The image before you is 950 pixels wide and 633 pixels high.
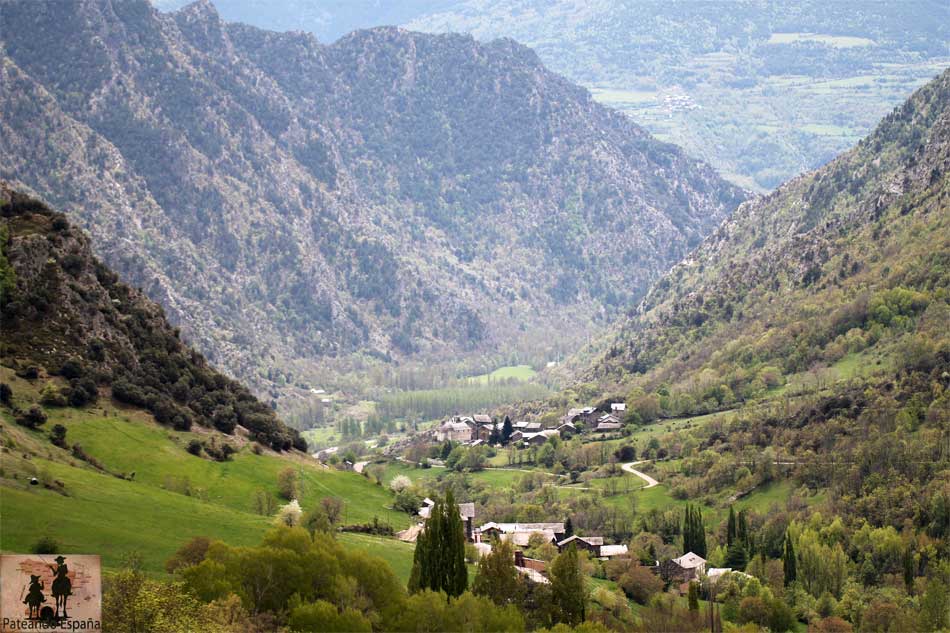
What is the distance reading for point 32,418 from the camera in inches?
6235

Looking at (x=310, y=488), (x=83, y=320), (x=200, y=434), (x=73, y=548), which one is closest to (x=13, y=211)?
(x=83, y=320)

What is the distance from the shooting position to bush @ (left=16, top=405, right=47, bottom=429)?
157 metres

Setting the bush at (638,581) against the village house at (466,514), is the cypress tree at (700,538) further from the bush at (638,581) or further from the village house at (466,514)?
the village house at (466,514)

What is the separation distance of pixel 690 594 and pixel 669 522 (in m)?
45.7

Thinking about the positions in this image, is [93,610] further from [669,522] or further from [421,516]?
[669,522]

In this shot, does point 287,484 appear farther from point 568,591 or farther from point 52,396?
point 568,591

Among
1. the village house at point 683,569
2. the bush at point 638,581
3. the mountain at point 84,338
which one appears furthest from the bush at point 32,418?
the village house at point 683,569

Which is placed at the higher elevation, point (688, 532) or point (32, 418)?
point (32, 418)

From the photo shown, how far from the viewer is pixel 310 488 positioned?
178 m

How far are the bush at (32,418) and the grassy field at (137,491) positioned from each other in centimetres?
109

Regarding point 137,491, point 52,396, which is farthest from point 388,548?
point 52,396

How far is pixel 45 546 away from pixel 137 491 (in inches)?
1270

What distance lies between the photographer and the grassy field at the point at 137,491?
412 feet

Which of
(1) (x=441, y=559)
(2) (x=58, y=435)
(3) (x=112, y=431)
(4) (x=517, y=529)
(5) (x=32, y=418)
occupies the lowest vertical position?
(1) (x=441, y=559)
